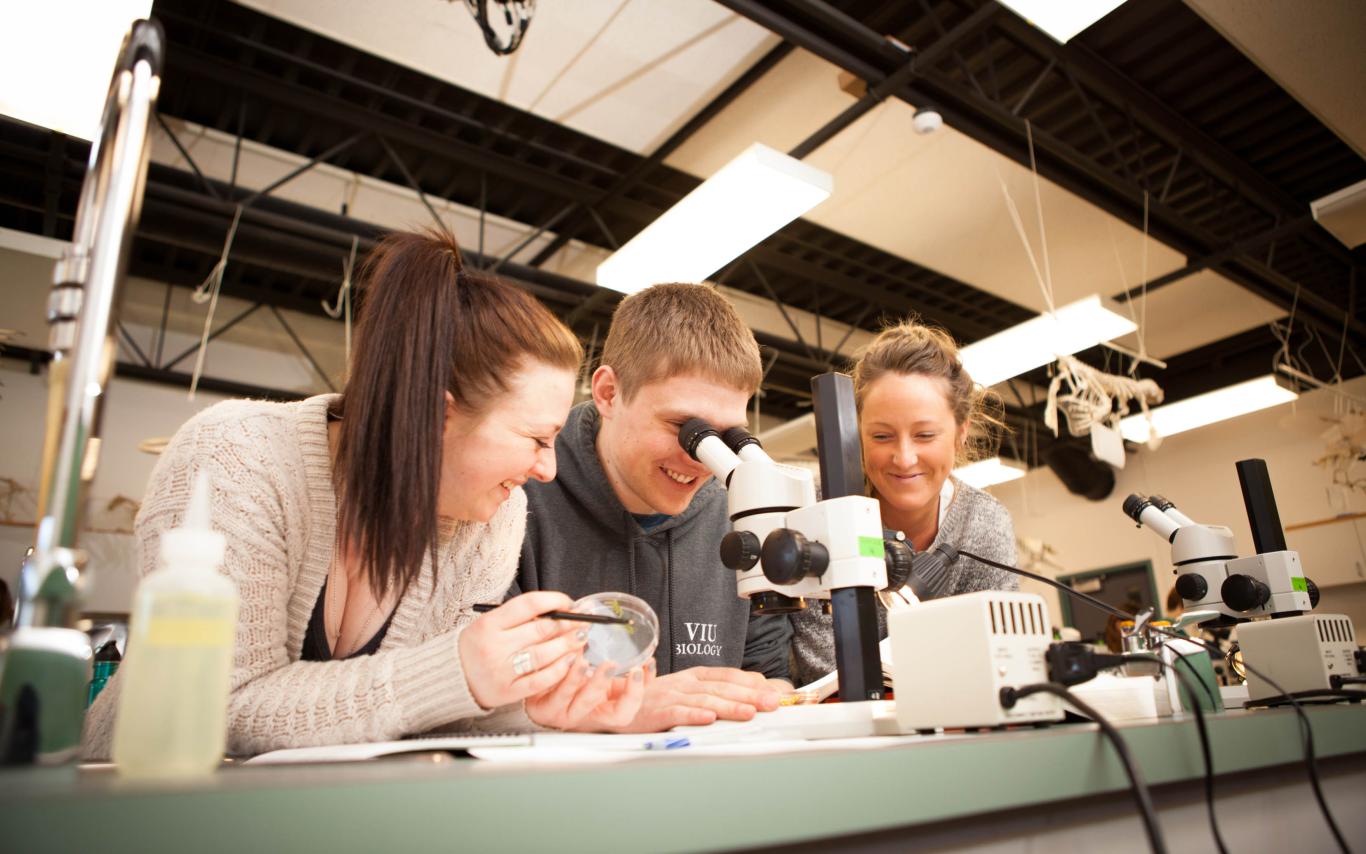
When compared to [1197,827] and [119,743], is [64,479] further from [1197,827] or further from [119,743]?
[1197,827]

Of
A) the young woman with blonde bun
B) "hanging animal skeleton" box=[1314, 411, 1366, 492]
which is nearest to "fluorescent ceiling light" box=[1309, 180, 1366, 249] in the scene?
"hanging animal skeleton" box=[1314, 411, 1366, 492]

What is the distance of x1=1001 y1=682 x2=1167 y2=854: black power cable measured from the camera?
0.53 metres

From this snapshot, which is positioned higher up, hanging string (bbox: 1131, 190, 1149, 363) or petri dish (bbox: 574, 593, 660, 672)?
hanging string (bbox: 1131, 190, 1149, 363)

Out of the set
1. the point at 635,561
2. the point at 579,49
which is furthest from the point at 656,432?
the point at 579,49

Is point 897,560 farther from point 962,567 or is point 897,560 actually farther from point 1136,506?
point 962,567

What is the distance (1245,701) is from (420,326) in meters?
1.26

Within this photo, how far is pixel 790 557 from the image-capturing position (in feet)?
2.89

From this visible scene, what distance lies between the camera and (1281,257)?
5.71 m

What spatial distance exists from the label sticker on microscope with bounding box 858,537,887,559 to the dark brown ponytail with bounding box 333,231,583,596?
18.2 inches

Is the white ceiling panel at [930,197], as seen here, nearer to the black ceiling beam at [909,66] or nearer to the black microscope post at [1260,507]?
the black ceiling beam at [909,66]

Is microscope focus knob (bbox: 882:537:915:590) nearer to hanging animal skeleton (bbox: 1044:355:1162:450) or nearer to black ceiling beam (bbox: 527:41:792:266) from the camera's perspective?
hanging animal skeleton (bbox: 1044:355:1162:450)

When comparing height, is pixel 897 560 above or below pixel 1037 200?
below

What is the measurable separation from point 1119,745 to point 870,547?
35cm

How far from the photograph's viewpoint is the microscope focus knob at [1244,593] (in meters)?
1.36
